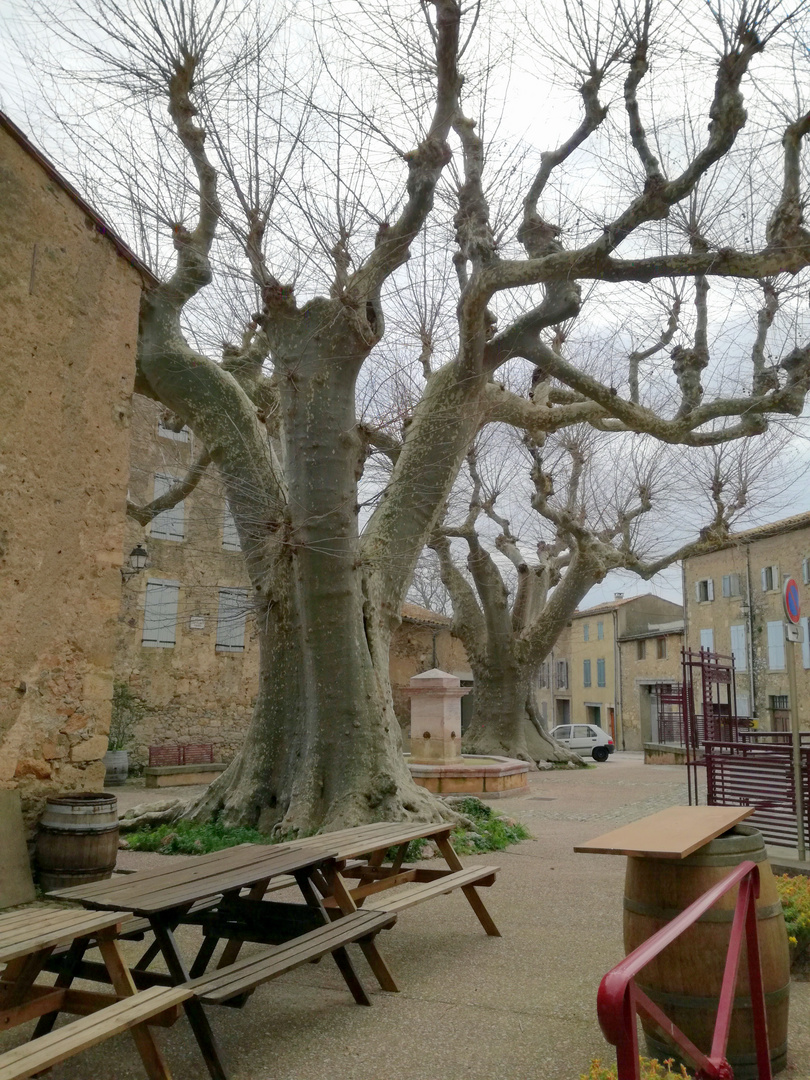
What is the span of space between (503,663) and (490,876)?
14.4 meters

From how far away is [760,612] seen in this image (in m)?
27.8

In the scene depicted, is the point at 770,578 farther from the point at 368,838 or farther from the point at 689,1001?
the point at 689,1001

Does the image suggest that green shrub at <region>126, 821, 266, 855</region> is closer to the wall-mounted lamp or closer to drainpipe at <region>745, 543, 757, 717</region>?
the wall-mounted lamp

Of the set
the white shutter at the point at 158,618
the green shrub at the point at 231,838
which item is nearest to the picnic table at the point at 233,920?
the green shrub at the point at 231,838

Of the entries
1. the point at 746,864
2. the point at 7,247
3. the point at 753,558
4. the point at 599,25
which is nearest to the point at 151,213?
Answer: the point at 7,247

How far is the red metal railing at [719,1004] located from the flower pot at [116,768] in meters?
14.1

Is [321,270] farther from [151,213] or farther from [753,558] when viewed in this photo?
[753,558]

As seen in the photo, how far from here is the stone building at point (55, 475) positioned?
5.45 m

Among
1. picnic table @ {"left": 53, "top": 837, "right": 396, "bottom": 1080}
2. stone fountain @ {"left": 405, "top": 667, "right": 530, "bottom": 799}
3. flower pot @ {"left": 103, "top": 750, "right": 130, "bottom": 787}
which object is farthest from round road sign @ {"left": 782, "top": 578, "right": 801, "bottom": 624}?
flower pot @ {"left": 103, "top": 750, "right": 130, "bottom": 787}

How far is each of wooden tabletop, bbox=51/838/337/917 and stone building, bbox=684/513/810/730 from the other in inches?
893

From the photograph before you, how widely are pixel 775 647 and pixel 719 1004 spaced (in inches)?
1074

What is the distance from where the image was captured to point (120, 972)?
2.86 meters

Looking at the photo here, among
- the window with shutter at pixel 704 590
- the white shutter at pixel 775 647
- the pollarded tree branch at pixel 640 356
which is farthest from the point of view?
the window with shutter at pixel 704 590

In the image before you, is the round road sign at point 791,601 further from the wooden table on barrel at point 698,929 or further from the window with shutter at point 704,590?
the window with shutter at point 704,590
